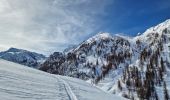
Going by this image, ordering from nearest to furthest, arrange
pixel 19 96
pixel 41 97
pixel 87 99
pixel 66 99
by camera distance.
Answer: pixel 19 96 < pixel 41 97 < pixel 66 99 < pixel 87 99

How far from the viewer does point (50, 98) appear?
14070 mm

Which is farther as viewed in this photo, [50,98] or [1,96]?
[50,98]

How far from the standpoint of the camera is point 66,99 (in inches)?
580

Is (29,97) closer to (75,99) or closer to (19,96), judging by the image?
(19,96)

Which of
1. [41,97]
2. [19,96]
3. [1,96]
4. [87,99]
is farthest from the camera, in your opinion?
[87,99]

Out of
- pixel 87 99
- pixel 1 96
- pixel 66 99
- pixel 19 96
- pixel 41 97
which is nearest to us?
pixel 1 96

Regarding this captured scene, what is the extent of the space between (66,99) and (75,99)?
2.11 feet

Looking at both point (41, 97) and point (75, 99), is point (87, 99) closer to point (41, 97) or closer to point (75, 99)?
point (75, 99)

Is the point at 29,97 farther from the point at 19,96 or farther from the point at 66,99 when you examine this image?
the point at 66,99

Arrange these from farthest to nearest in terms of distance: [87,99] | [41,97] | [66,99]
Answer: [87,99], [66,99], [41,97]

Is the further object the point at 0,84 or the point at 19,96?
the point at 0,84

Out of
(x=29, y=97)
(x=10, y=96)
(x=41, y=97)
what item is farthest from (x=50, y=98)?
(x=10, y=96)

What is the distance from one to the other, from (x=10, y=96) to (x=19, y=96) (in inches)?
25.0

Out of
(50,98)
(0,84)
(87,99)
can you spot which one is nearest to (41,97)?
(50,98)
